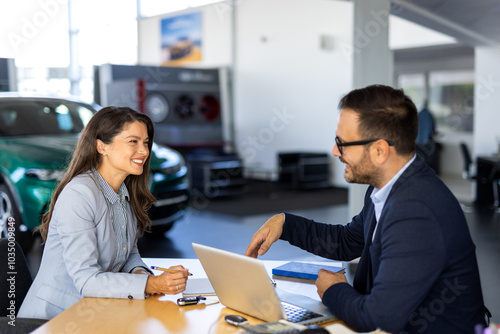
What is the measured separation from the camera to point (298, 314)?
5.38 ft

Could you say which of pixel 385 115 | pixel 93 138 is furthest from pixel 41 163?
pixel 385 115

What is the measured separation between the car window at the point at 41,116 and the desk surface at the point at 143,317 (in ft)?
12.6

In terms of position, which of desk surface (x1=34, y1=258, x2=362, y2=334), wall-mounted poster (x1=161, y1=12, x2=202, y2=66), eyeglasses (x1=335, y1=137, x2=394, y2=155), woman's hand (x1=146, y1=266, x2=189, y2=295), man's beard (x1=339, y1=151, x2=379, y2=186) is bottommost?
desk surface (x1=34, y1=258, x2=362, y2=334)

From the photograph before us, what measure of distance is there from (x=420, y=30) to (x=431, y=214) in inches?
392

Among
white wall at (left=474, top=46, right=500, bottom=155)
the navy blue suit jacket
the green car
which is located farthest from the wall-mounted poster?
the navy blue suit jacket

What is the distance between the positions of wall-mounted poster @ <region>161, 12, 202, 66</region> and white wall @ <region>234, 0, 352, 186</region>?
155 cm

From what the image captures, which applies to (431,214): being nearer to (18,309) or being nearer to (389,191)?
(389,191)

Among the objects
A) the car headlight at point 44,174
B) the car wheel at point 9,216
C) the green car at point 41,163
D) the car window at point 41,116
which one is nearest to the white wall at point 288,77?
the green car at point 41,163

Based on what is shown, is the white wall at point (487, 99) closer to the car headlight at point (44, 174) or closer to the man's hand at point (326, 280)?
the car headlight at point (44, 174)

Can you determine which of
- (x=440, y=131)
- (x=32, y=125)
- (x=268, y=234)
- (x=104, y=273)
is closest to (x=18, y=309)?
(x=104, y=273)

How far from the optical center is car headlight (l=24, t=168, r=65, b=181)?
4602 millimetres

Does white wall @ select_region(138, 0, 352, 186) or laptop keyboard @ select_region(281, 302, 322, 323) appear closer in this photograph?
laptop keyboard @ select_region(281, 302, 322, 323)

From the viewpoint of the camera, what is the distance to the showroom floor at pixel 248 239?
4811 millimetres

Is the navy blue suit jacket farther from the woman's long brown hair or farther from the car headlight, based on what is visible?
the car headlight
